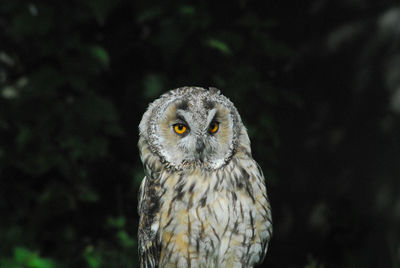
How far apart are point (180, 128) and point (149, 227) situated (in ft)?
1.41

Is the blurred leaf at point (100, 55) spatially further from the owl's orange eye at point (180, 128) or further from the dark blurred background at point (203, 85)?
the owl's orange eye at point (180, 128)

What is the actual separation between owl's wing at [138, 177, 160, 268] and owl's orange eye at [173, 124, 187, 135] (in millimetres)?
259

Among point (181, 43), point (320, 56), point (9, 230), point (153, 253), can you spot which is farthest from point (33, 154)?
point (320, 56)

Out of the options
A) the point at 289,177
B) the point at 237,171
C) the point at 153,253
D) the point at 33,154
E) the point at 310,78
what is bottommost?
the point at 153,253

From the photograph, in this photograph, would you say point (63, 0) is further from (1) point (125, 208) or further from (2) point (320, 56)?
(2) point (320, 56)

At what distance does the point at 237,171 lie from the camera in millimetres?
1777

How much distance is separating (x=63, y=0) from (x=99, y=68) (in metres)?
0.45

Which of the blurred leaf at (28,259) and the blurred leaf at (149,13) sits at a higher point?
the blurred leaf at (149,13)

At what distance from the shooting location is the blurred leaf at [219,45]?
108 inches

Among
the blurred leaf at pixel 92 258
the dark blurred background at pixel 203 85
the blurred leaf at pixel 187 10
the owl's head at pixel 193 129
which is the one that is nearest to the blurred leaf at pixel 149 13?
the dark blurred background at pixel 203 85

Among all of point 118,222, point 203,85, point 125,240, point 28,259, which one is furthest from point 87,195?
point 203,85

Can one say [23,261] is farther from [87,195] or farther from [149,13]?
[149,13]

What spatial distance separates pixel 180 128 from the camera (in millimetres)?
1726

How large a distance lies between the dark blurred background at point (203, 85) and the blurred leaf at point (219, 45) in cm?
2
